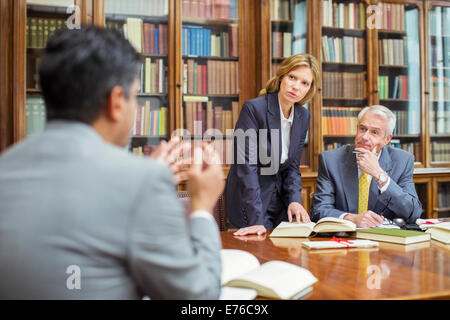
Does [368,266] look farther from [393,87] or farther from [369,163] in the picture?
[393,87]

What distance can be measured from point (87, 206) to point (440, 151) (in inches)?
182

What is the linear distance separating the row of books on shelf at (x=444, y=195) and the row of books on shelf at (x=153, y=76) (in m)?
2.88

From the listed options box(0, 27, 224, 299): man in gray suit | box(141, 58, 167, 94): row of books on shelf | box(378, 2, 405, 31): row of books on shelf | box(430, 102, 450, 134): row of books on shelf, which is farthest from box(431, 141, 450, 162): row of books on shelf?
box(0, 27, 224, 299): man in gray suit

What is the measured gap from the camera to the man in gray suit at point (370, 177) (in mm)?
2203

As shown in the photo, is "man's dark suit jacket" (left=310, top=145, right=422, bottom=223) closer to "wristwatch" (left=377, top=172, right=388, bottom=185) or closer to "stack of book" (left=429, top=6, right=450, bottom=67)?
"wristwatch" (left=377, top=172, right=388, bottom=185)

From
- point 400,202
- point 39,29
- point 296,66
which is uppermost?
point 39,29

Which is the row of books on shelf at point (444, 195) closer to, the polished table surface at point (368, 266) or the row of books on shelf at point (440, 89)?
the row of books on shelf at point (440, 89)

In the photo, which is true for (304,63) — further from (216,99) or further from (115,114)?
(115,114)

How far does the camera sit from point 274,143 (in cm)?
255

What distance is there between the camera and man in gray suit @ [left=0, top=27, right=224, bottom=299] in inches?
28.5

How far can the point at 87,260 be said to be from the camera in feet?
2.42

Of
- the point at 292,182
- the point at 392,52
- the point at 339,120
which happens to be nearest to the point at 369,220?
the point at 292,182

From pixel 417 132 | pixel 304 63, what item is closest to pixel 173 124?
pixel 304 63
